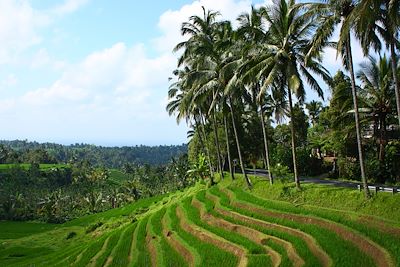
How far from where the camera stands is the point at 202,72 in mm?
32062

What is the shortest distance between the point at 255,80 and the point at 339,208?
31.1ft

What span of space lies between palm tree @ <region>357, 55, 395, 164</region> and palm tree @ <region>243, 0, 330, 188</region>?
243 inches

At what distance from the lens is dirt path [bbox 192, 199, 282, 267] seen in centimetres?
1884

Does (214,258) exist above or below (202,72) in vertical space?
below

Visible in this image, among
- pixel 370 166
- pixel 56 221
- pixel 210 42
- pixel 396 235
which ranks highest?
pixel 210 42

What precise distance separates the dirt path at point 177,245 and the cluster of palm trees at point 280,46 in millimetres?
6948

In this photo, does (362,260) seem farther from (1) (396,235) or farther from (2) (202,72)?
(2) (202,72)

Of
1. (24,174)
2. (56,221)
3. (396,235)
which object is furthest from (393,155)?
(24,174)

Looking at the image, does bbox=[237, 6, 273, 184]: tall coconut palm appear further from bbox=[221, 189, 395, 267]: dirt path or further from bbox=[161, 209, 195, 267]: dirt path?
bbox=[161, 209, 195, 267]: dirt path

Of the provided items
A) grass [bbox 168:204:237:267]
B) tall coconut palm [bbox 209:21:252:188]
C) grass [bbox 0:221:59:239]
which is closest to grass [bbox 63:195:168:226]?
grass [bbox 0:221:59:239]

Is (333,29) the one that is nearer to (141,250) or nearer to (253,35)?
(253,35)

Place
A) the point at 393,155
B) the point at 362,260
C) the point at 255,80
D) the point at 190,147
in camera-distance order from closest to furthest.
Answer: the point at 362,260, the point at 255,80, the point at 393,155, the point at 190,147

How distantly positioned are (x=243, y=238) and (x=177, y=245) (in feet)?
14.4

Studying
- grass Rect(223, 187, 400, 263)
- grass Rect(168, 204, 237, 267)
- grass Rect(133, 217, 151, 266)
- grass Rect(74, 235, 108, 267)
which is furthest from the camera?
grass Rect(74, 235, 108, 267)
